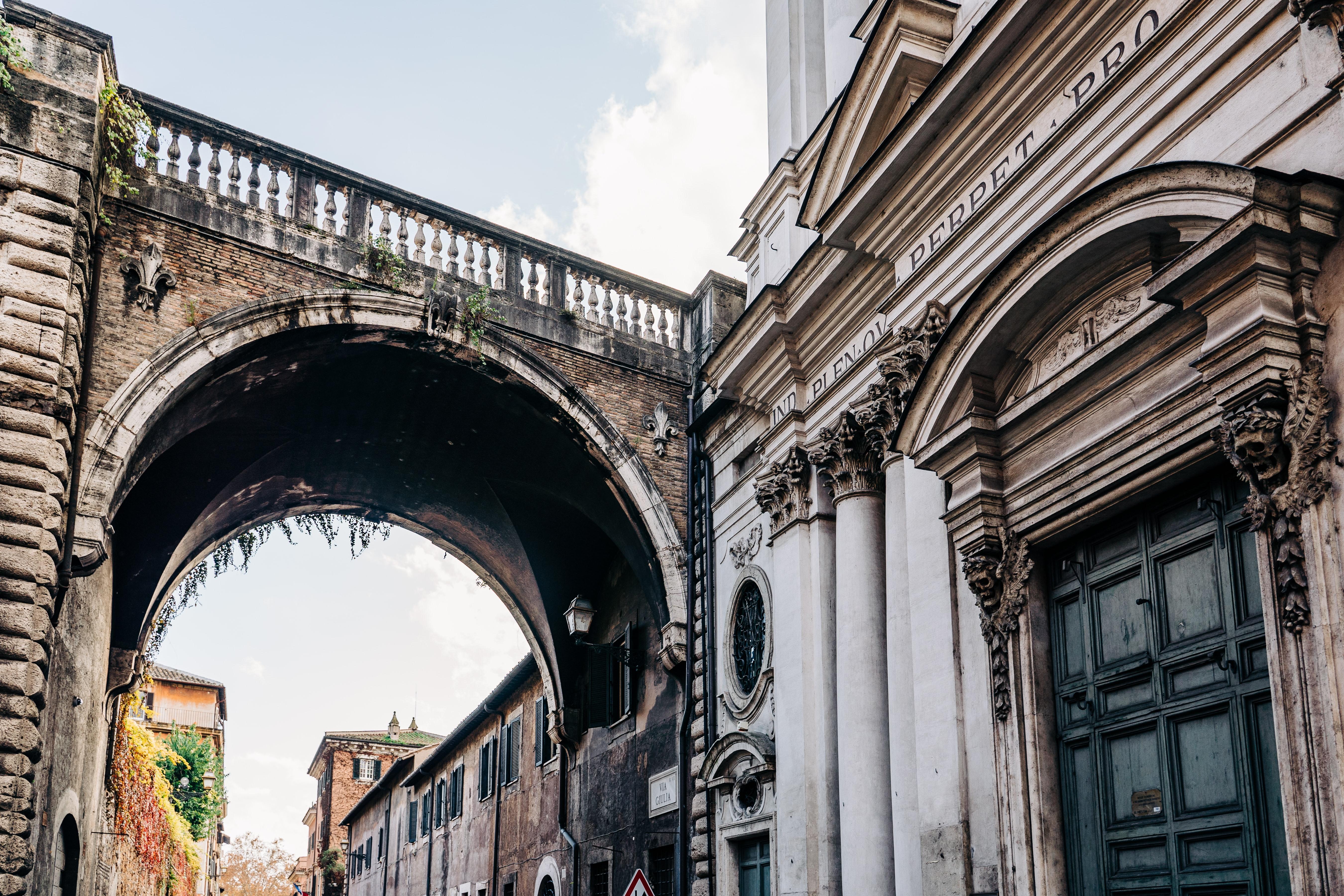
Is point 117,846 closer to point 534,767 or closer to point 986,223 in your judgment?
point 534,767

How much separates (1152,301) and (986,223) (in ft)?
6.60

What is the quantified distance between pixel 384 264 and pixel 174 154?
7.35 feet

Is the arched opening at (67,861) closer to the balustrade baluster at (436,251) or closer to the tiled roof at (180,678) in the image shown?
the balustrade baluster at (436,251)

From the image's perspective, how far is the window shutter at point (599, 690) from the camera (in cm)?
1500

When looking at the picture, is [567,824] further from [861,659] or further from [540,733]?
[861,659]

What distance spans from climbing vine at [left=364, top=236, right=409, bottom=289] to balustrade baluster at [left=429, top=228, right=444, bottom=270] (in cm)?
43

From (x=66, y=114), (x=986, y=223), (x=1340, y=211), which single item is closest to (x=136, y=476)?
(x=66, y=114)

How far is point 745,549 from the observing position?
38.2ft

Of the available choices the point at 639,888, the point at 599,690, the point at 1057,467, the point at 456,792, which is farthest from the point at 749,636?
the point at 456,792

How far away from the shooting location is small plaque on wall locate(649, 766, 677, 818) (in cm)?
1265

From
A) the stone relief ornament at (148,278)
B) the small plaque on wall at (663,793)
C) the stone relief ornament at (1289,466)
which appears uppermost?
the stone relief ornament at (148,278)

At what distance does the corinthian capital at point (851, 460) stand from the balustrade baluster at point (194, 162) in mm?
6747

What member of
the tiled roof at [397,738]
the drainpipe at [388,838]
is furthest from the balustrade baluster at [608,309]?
the tiled roof at [397,738]

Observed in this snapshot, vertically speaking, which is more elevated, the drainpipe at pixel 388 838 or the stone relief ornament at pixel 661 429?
the stone relief ornament at pixel 661 429
